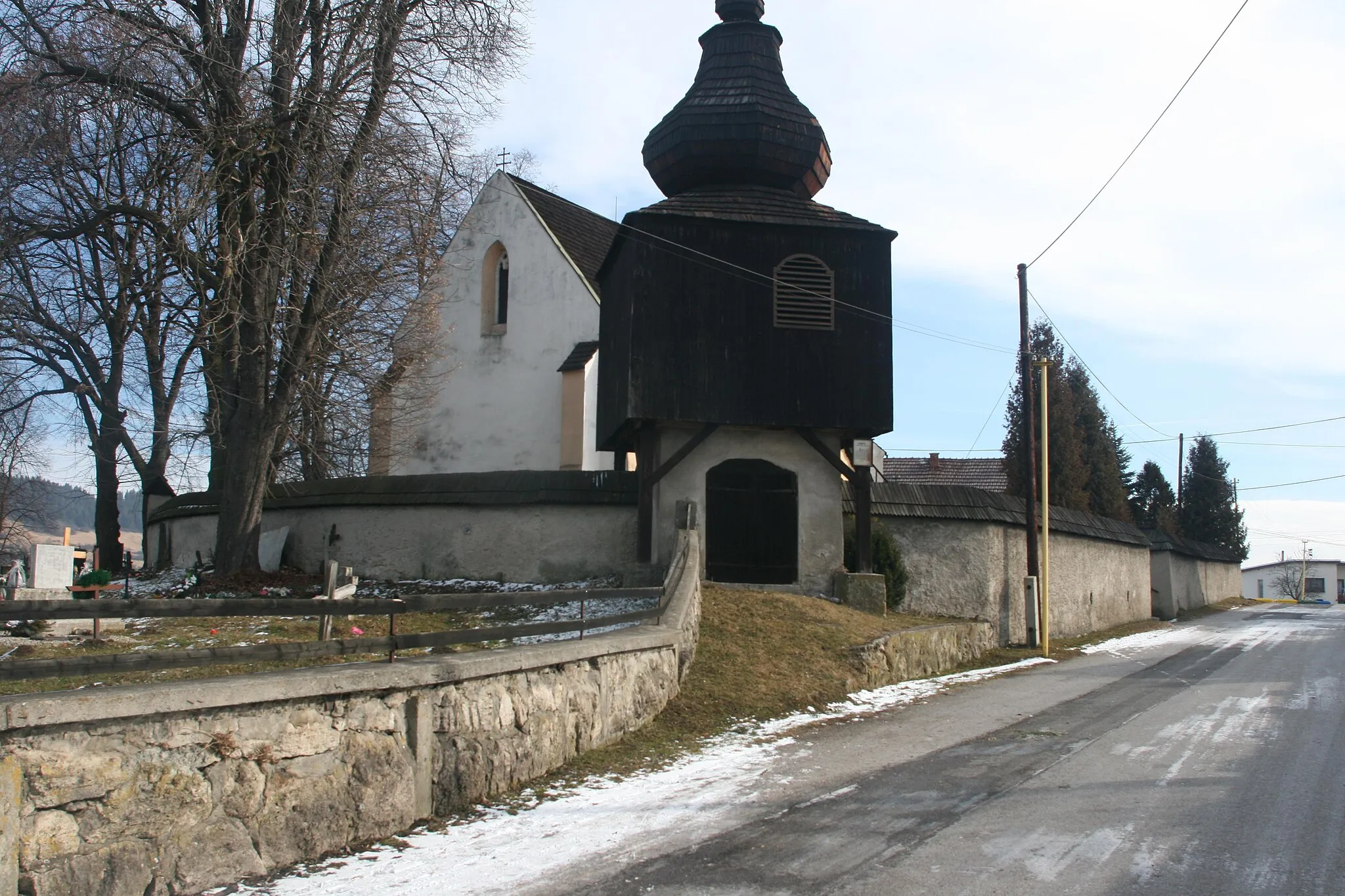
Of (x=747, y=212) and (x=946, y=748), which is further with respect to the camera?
(x=747, y=212)

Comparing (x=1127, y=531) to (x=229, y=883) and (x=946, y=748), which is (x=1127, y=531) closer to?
(x=946, y=748)

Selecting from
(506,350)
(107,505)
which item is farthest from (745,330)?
(107,505)

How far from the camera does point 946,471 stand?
49625mm

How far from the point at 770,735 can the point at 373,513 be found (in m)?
11.1

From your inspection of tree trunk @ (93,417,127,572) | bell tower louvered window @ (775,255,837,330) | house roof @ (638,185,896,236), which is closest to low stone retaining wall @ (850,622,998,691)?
bell tower louvered window @ (775,255,837,330)

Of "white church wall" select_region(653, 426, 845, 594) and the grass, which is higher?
"white church wall" select_region(653, 426, 845, 594)

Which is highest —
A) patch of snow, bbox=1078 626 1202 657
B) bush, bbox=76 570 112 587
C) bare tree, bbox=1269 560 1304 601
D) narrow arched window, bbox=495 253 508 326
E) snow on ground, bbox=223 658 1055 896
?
narrow arched window, bbox=495 253 508 326

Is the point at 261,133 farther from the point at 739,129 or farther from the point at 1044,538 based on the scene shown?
the point at 1044,538

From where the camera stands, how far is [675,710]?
9930 mm

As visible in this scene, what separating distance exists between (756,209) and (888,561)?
6.50 metres

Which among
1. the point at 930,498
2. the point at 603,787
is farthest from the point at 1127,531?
the point at 603,787

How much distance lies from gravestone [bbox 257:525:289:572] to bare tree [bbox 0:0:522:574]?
7.45 ft

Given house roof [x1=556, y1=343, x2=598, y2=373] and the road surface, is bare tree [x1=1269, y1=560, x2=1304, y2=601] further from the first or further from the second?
the road surface

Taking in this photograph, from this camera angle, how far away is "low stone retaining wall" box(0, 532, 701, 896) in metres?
4.59
